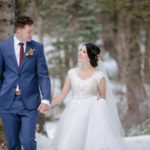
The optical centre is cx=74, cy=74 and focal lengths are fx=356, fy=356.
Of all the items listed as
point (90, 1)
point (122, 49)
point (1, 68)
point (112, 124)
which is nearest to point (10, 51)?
point (1, 68)

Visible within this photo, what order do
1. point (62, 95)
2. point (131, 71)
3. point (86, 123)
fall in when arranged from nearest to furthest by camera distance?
point (62, 95)
point (86, 123)
point (131, 71)

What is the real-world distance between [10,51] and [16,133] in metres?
1.04

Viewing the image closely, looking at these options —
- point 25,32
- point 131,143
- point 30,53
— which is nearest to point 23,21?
point 25,32

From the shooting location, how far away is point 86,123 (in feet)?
17.6

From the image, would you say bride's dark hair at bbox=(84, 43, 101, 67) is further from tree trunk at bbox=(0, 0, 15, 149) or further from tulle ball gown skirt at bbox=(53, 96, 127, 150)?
tree trunk at bbox=(0, 0, 15, 149)

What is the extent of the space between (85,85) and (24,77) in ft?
4.29

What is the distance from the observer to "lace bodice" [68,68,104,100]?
5.41 meters

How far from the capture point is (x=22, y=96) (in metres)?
4.36

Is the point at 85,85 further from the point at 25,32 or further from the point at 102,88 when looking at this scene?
the point at 25,32

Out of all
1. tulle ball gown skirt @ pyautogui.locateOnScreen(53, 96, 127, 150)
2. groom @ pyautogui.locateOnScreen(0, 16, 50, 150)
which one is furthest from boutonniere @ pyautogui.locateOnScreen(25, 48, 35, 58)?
tulle ball gown skirt @ pyautogui.locateOnScreen(53, 96, 127, 150)

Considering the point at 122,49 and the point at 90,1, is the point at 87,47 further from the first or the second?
the point at 90,1

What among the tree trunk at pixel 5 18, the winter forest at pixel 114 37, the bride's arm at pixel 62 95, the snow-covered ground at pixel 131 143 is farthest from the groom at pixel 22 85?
the winter forest at pixel 114 37

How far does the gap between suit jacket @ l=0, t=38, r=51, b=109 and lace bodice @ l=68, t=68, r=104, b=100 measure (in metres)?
1.05

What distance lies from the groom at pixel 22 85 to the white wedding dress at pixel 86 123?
97 centimetres
